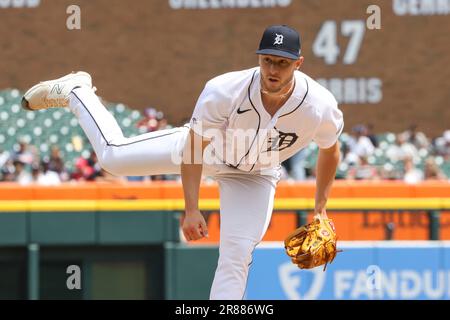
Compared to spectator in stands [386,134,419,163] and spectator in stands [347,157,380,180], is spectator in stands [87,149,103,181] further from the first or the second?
spectator in stands [386,134,419,163]

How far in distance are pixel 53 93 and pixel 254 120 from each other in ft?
4.47

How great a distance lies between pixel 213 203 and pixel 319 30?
934 centimetres

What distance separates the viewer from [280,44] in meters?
4.66

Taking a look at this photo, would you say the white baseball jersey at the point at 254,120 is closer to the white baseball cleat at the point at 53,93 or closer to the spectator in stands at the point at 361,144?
the white baseball cleat at the point at 53,93

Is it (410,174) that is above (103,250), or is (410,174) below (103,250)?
above

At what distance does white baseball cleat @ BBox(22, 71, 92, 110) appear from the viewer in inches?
228

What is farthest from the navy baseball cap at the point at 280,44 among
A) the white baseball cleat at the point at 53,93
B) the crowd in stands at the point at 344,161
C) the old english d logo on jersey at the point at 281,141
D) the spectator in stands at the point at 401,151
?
the spectator in stands at the point at 401,151

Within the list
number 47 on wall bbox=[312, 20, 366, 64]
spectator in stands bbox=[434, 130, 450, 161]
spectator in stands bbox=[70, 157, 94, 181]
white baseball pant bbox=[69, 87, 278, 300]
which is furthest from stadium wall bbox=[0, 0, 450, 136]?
white baseball pant bbox=[69, 87, 278, 300]

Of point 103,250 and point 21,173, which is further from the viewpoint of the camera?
point 21,173

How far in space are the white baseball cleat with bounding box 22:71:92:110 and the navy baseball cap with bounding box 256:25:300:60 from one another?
4.83ft

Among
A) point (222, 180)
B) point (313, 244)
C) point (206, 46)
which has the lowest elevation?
point (313, 244)

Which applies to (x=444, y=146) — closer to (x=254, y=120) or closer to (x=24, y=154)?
(x=24, y=154)

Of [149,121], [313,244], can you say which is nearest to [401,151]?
[149,121]

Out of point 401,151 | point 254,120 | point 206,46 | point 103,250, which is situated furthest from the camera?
point 206,46
